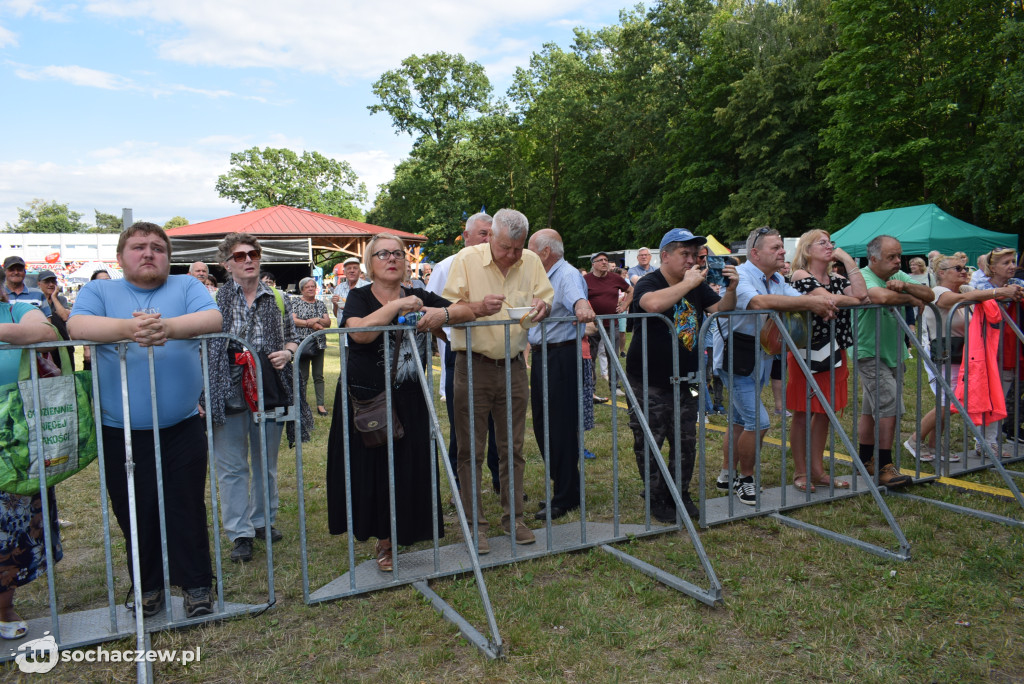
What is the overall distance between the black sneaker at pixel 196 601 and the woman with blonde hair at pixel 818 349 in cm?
393

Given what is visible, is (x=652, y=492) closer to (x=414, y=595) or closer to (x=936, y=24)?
(x=414, y=595)

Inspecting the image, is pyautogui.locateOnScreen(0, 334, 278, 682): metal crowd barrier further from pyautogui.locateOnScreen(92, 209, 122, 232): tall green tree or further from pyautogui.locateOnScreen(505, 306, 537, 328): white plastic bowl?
pyautogui.locateOnScreen(92, 209, 122, 232): tall green tree

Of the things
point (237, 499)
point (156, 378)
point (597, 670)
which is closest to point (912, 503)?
point (597, 670)

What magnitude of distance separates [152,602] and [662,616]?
2488mm

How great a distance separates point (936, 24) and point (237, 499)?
27662mm

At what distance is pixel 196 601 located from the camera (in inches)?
140

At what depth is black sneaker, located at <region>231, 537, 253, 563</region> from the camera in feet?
14.5

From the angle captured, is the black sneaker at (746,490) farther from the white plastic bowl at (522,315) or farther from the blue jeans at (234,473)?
the blue jeans at (234,473)

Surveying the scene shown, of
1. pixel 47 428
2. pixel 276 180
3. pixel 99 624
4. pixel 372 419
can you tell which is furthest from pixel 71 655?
pixel 276 180

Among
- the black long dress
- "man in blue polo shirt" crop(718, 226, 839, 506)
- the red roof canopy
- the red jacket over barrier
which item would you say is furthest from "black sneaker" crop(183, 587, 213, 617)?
the red roof canopy

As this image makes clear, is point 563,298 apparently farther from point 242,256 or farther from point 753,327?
point 242,256

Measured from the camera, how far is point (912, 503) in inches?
202

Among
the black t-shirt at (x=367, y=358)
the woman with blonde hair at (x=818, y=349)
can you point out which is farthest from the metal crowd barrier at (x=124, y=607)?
the woman with blonde hair at (x=818, y=349)

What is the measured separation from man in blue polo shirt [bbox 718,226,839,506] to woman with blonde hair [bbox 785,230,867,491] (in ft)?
0.63
